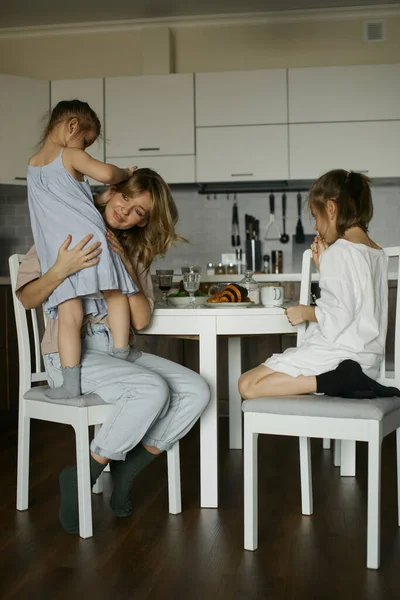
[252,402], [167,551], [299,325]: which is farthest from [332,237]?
[167,551]

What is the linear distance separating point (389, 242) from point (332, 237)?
2.92 m

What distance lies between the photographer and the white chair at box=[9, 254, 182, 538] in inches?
85.6

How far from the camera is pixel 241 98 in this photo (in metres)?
4.85

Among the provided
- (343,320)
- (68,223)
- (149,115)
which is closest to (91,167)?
(68,223)

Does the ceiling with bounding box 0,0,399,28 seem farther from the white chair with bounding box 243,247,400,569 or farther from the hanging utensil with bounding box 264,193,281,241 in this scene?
the white chair with bounding box 243,247,400,569

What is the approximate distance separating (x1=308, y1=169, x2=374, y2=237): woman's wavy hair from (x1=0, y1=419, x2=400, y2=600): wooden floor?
3.13ft

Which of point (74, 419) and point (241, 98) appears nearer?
point (74, 419)

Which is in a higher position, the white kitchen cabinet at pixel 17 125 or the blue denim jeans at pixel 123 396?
the white kitchen cabinet at pixel 17 125

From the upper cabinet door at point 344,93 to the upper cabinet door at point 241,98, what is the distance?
0.09 meters

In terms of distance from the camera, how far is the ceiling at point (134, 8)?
15.9 ft

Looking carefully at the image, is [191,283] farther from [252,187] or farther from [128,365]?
[252,187]

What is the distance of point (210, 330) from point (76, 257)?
1.88 feet

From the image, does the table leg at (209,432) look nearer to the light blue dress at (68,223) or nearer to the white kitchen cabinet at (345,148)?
the light blue dress at (68,223)

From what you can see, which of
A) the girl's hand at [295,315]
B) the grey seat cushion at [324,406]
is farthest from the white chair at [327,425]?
the girl's hand at [295,315]
